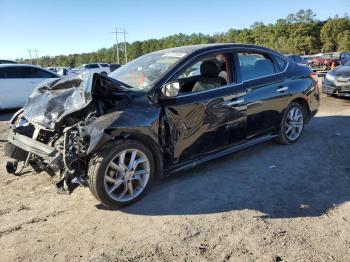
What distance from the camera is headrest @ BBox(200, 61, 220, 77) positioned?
17.0 feet

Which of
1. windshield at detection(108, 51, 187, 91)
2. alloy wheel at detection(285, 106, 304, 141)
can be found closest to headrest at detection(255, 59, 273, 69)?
alloy wheel at detection(285, 106, 304, 141)

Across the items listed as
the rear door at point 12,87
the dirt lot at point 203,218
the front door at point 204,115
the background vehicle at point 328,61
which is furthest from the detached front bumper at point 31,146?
the background vehicle at point 328,61

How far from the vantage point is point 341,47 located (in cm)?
6469

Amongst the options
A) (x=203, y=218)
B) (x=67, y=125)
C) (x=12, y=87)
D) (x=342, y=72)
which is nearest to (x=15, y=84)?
(x=12, y=87)

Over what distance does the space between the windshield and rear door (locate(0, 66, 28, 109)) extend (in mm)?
7157

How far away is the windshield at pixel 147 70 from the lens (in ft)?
14.9

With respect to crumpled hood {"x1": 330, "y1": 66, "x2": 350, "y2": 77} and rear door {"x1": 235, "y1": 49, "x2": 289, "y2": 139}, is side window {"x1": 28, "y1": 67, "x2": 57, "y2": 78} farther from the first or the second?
crumpled hood {"x1": 330, "y1": 66, "x2": 350, "y2": 77}

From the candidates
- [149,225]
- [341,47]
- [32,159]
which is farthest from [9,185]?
[341,47]

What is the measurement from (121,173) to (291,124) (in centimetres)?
331

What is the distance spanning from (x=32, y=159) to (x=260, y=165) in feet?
9.93

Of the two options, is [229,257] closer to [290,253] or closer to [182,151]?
[290,253]

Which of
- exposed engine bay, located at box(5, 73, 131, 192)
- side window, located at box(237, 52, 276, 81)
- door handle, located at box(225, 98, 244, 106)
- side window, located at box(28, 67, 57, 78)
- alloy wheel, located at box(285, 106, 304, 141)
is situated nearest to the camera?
exposed engine bay, located at box(5, 73, 131, 192)

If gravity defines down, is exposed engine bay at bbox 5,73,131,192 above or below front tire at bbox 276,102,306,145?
above

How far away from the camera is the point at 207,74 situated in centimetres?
524
